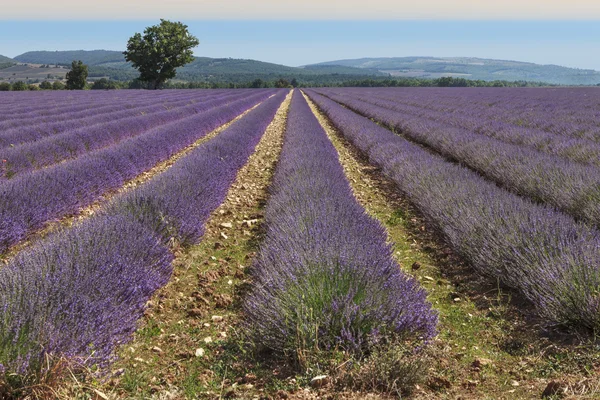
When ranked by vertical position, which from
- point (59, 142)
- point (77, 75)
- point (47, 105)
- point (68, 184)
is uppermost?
point (77, 75)

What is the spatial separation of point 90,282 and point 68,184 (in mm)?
3492

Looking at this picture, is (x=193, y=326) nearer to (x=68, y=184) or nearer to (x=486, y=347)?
(x=486, y=347)

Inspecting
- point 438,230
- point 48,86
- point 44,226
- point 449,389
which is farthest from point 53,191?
point 48,86

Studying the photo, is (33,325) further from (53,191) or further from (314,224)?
(53,191)

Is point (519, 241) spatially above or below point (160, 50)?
below

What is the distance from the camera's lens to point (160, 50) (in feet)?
155

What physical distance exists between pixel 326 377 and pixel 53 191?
4.31 meters

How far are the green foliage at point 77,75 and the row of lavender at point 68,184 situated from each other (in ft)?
172

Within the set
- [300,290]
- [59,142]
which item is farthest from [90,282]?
[59,142]

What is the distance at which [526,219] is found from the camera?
12.0 feet

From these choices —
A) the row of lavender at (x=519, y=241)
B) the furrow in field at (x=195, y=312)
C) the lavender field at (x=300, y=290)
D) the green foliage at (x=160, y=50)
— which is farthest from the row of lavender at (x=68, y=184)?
the green foliage at (x=160, y=50)

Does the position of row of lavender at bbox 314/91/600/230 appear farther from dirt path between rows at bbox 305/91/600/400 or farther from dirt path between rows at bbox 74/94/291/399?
dirt path between rows at bbox 74/94/291/399

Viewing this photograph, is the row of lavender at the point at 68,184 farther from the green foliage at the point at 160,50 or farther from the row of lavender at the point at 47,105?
the green foliage at the point at 160,50

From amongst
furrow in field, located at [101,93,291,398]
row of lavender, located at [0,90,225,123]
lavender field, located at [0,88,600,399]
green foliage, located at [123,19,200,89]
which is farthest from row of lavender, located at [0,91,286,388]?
green foliage, located at [123,19,200,89]
